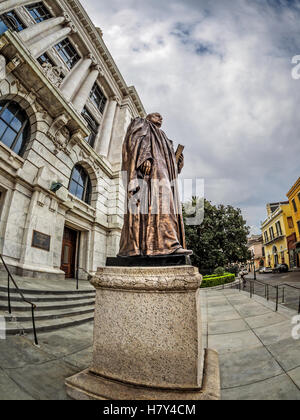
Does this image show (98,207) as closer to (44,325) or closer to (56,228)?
(56,228)

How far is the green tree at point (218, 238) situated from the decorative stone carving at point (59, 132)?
1538 cm

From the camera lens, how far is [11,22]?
1112 centimetres

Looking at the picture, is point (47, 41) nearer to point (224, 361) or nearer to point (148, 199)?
point (148, 199)

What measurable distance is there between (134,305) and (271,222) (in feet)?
147

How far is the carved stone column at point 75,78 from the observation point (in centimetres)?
1339

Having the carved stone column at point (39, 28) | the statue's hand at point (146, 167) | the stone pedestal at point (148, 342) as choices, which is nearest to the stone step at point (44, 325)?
the stone pedestal at point (148, 342)

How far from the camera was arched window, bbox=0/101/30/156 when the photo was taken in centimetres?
890

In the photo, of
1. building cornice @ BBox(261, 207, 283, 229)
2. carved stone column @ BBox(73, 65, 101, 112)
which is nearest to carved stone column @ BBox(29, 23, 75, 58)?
carved stone column @ BBox(73, 65, 101, 112)

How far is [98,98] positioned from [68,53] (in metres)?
3.92

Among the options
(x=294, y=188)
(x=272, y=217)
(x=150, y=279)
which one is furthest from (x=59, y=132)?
(x=272, y=217)

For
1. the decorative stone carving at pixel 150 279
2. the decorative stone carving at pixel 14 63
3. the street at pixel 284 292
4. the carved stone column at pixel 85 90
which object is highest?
the carved stone column at pixel 85 90

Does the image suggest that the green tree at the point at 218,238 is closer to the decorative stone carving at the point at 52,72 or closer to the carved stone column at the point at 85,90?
the carved stone column at the point at 85,90

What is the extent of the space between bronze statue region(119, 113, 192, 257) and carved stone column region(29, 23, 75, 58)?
12.9m

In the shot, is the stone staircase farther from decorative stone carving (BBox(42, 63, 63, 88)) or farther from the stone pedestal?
decorative stone carving (BBox(42, 63, 63, 88))
